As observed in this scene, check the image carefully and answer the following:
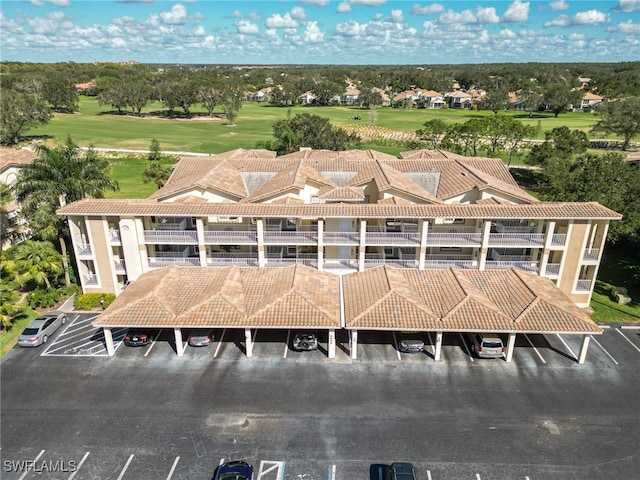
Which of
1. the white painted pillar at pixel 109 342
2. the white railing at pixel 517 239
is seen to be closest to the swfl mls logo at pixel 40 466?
the white painted pillar at pixel 109 342

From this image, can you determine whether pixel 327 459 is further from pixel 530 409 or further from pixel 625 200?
pixel 625 200

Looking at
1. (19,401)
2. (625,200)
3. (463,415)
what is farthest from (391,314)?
(625,200)

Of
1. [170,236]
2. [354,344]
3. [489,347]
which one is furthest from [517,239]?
[170,236]

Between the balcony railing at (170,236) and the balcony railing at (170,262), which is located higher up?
the balcony railing at (170,236)

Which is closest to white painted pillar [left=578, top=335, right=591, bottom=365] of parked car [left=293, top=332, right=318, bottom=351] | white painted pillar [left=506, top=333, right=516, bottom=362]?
white painted pillar [left=506, top=333, right=516, bottom=362]

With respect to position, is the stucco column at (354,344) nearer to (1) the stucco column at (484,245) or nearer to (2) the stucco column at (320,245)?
(2) the stucco column at (320,245)

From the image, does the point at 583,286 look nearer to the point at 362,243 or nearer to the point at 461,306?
the point at 461,306
